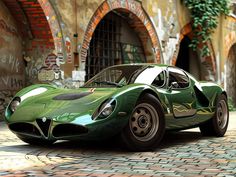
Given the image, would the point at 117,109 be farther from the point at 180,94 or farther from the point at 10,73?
the point at 10,73

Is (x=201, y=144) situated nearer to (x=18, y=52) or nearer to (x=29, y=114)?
(x=29, y=114)

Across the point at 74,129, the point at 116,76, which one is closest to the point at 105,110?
the point at 74,129

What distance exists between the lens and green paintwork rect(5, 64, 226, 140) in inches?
208

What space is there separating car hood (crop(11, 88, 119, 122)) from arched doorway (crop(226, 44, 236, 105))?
15371mm

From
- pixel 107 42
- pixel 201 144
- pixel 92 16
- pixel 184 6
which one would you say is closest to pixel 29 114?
pixel 201 144

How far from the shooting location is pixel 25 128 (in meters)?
5.81

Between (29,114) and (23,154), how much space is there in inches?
21.2

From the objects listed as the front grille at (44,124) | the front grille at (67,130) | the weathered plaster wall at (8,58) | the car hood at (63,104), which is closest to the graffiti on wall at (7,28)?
the weathered plaster wall at (8,58)

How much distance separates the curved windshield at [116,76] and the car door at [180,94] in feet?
1.68

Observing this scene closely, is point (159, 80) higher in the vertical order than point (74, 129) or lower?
higher

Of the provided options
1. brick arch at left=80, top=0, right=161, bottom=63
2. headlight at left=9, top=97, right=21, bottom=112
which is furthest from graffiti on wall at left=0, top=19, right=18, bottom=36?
headlight at left=9, top=97, right=21, bottom=112

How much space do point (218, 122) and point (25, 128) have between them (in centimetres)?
316

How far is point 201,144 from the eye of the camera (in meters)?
6.47

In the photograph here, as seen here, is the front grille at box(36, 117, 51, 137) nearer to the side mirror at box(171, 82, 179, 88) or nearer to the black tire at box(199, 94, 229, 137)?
the side mirror at box(171, 82, 179, 88)
